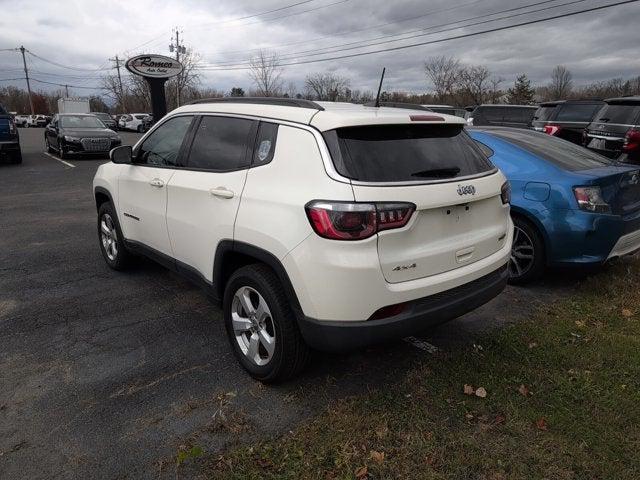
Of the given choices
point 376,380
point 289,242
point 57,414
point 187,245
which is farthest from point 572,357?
point 57,414

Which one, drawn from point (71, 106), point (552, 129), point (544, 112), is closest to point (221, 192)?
point (552, 129)

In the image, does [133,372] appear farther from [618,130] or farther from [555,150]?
[618,130]

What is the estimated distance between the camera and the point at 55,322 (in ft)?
13.4

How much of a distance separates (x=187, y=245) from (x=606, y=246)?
3704 millimetres

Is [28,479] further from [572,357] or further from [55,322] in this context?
[572,357]

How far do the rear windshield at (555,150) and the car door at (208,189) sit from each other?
319cm

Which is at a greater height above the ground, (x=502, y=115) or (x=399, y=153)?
(x=399, y=153)

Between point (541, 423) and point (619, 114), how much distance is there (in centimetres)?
825

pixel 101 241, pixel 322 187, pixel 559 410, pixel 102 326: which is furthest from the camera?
pixel 101 241

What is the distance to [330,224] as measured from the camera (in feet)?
8.25

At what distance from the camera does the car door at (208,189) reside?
10.4ft

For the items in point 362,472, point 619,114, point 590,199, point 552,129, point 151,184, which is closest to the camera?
point 362,472

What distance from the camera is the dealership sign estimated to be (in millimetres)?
10586

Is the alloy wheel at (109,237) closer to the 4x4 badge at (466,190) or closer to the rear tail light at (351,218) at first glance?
the rear tail light at (351,218)
